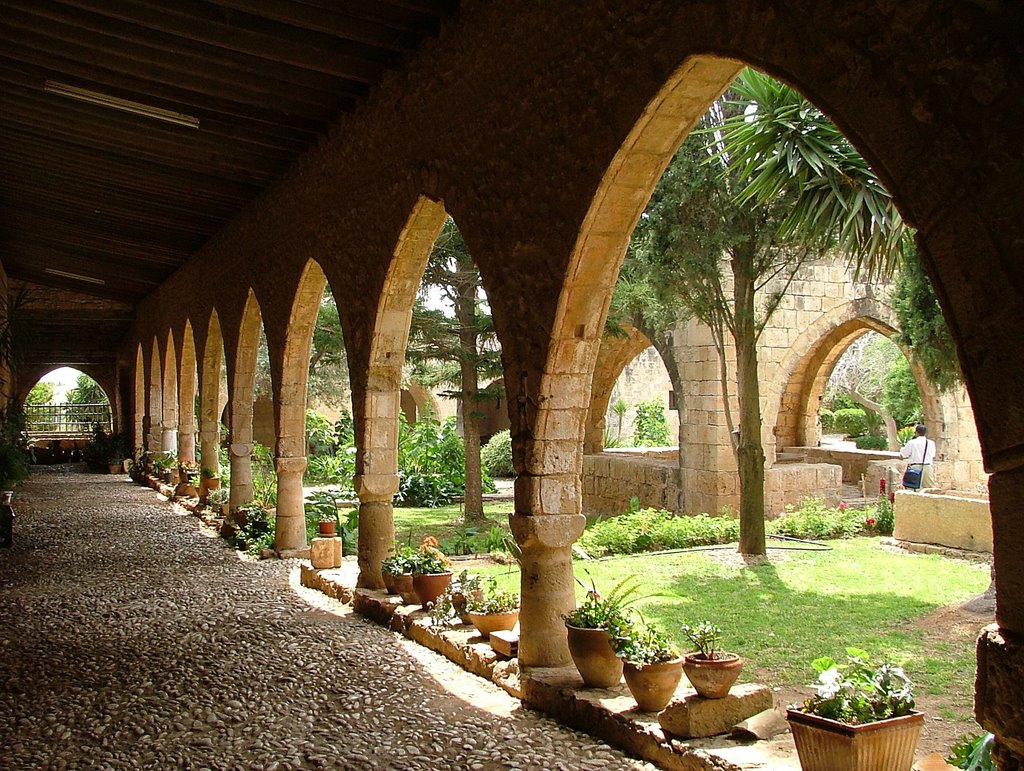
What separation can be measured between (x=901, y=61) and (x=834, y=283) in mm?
11732

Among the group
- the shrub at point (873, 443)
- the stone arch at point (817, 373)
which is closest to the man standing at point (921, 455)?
the stone arch at point (817, 373)

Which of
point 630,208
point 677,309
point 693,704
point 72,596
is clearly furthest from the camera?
point 677,309

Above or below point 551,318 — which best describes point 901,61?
above

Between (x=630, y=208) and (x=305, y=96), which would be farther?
(x=305, y=96)

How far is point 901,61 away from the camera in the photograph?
A: 7.84 ft

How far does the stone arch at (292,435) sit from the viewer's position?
8.98 metres

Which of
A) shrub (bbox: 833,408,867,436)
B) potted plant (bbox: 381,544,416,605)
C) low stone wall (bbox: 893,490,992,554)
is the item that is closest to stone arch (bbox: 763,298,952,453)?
low stone wall (bbox: 893,490,992,554)

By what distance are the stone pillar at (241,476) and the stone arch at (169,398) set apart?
17.1 ft

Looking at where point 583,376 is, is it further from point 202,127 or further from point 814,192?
point 202,127

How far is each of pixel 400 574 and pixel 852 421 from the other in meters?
22.1

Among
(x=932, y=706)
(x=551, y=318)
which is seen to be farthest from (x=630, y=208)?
(x=932, y=706)

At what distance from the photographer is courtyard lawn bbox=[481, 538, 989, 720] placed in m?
5.25

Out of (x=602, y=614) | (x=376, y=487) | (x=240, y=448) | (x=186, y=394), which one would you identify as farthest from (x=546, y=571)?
(x=186, y=394)

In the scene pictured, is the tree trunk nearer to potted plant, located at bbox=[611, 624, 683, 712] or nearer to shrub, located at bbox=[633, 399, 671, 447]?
potted plant, located at bbox=[611, 624, 683, 712]
